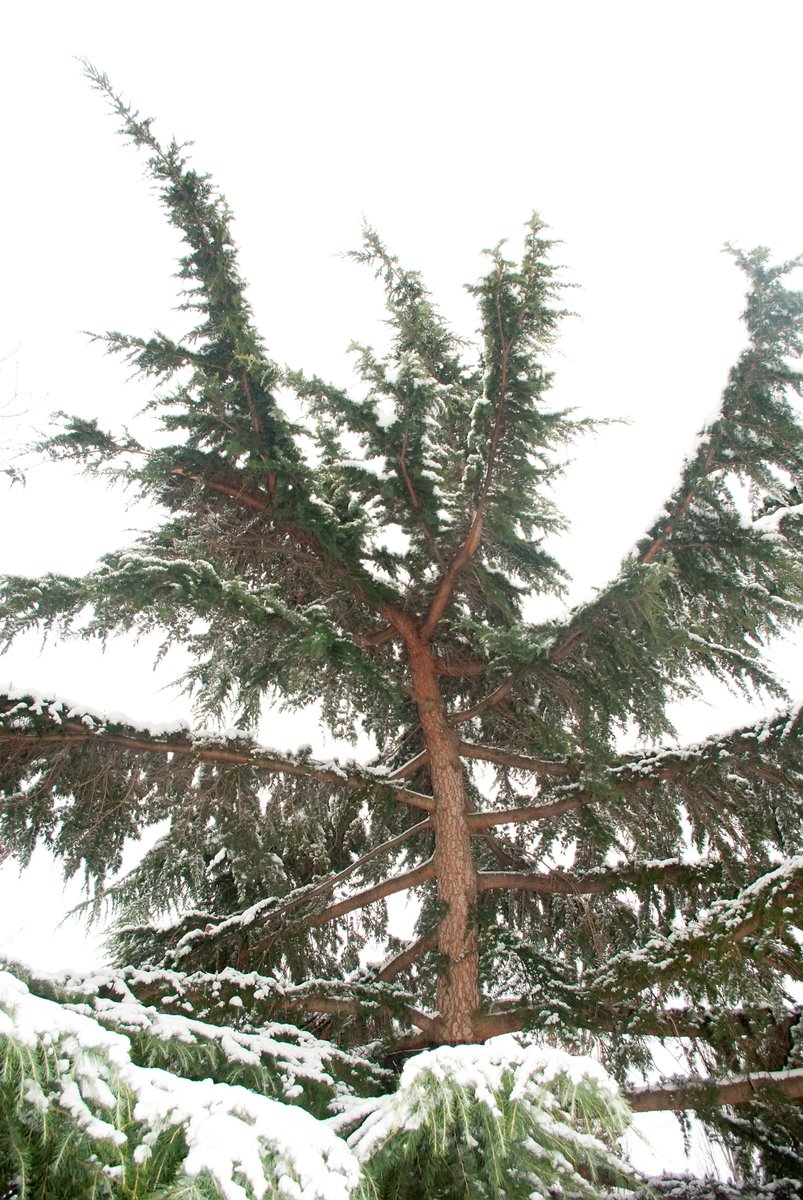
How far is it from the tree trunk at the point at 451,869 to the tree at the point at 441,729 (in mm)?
23

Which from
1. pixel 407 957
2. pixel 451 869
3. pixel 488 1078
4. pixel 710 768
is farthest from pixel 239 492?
pixel 488 1078

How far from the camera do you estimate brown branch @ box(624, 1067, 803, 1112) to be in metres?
4.09

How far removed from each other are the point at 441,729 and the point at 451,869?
1.32 meters

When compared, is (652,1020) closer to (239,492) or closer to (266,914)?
(266,914)

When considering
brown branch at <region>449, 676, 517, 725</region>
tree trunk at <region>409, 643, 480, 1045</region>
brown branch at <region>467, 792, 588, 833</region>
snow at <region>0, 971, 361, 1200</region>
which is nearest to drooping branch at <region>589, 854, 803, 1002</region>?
tree trunk at <region>409, 643, 480, 1045</region>

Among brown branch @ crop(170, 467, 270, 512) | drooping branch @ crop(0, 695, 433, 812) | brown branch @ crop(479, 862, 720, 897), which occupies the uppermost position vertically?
brown branch @ crop(170, 467, 270, 512)

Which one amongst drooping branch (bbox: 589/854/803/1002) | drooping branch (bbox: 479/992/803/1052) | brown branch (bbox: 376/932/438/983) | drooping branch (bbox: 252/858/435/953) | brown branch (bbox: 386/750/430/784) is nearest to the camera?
drooping branch (bbox: 589/854/803/1002)

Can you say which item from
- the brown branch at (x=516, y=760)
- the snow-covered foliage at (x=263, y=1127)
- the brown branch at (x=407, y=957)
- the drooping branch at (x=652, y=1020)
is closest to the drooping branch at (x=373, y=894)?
the brown branch at (x=407, y=957)

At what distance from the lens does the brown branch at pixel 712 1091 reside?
13.4 ft

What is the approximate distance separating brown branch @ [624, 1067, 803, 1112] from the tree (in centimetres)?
2

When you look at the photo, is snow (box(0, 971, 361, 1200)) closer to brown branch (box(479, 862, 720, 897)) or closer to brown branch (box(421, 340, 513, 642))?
brown branch (box(479, 862, 720, 897))

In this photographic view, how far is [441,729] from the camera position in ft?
21.3

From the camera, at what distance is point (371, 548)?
7070 millimetres

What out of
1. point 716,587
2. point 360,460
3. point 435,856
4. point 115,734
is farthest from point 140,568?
point 716,587
